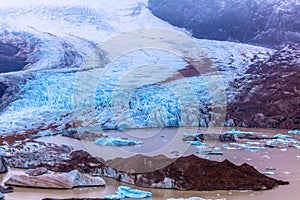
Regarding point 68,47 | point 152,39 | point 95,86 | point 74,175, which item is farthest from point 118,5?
point 74,175

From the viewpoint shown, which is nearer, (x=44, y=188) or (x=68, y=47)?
(x=44, y=188)

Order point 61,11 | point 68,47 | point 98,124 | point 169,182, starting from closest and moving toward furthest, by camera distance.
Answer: point 169,182
point 98,124
point 68,47
point 61,11

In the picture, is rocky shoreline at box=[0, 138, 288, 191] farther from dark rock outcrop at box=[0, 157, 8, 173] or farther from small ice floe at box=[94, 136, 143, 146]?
small ice floe at box=[94, 136, 143, 146]

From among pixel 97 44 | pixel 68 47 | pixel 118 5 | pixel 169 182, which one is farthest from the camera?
pixel 118 5

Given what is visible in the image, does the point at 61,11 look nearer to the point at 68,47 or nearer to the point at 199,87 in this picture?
the point at 68,47

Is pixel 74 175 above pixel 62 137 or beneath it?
above

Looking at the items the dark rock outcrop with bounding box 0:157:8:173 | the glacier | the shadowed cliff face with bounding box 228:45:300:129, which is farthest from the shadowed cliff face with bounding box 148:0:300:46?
the dark rock outcrop with bounding box 0:157:8:173

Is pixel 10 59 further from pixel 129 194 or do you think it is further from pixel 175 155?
pixel 129 194
